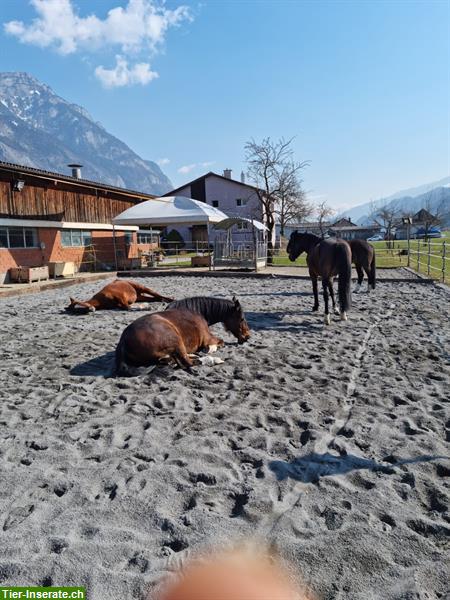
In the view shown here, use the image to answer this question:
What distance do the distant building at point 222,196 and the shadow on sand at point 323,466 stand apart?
40590 mm

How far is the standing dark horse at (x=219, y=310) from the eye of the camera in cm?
555

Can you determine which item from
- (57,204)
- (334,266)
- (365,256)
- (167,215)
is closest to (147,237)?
(167,215)

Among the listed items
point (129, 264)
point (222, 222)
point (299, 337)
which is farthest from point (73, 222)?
point (299, 337)

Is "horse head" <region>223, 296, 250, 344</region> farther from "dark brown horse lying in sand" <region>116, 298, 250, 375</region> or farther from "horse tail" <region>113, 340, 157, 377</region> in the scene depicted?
"horse tail" <region>113, 340, 157, 377</region>

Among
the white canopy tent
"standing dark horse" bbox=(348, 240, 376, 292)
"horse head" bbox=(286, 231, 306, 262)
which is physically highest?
the white canopy tent

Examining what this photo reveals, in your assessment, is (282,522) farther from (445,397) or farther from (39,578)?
(445,397)

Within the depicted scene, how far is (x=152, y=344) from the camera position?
4629 millimetres

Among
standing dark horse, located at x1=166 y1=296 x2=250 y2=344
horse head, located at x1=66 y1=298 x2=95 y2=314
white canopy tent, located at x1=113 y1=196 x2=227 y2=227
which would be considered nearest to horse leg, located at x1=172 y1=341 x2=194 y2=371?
standing dark horse, located at x1=166 y1=296 x2=250 y2=344

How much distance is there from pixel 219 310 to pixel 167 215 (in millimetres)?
15813

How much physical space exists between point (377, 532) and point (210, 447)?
1.32m

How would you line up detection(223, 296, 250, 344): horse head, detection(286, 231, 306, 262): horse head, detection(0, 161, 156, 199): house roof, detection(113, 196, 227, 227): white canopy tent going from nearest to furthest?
detection(223, 296, 250, 344): horse head, detection(286, 231, 306, 262): horse head, detection(0, 161, 156, 199): house roof, detection(113, 196, 227, 227): white canopy tent

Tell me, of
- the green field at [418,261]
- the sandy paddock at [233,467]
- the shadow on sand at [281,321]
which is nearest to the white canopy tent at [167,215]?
the green field at [418,261]

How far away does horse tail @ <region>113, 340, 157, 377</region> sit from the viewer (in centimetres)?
463

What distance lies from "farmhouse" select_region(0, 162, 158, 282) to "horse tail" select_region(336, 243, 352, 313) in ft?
47.5
